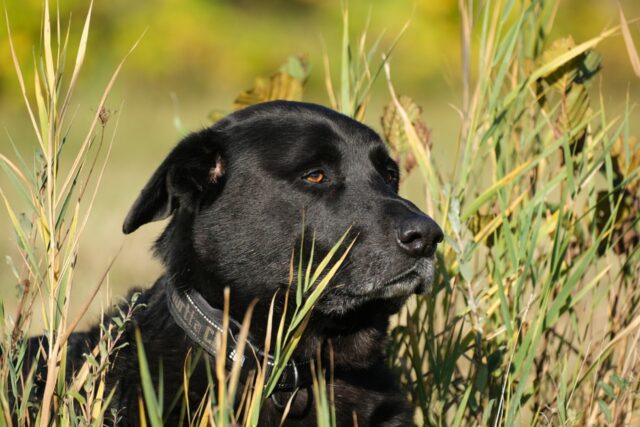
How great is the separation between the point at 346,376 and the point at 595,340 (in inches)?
39.4

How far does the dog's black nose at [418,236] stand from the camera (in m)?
2.98

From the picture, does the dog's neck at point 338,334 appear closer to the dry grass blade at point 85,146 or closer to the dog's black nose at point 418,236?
the dog's black nose at point 418,236

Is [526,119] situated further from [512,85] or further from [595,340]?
[595,340]

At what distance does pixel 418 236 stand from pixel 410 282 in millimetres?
157

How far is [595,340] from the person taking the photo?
11.9 feet

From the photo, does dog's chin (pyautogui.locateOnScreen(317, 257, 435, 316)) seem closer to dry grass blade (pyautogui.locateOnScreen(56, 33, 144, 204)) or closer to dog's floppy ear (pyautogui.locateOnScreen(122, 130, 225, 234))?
dog's floppy ear (pyautogui.locateOnScreen(122, 130, 225, 234))

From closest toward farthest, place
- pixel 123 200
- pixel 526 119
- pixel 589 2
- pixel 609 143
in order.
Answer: pixel 609 143
pixel 526 119
pixel 123 200
pixel 589 2

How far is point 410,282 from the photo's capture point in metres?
3.06

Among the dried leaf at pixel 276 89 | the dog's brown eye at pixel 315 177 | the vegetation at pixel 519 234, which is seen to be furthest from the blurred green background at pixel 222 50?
the dog's brown eye at pixel 315 177

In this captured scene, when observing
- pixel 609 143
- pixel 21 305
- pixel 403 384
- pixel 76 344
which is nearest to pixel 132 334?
pixel 76 344

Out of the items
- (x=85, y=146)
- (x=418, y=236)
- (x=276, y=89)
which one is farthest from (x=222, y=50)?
(x=85, y=146)

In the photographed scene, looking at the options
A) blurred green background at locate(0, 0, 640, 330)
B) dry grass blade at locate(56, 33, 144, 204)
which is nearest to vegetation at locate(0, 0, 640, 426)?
dry grass blade at locate(56, 33, 144, 204)

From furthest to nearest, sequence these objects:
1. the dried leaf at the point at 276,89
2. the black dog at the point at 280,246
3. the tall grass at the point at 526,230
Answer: the dried leaf at the point at 276,89 → the tall grass at the point at 526,230 → the black dog at the point at 280,246

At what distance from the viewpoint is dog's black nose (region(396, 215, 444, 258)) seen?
2980 mm
